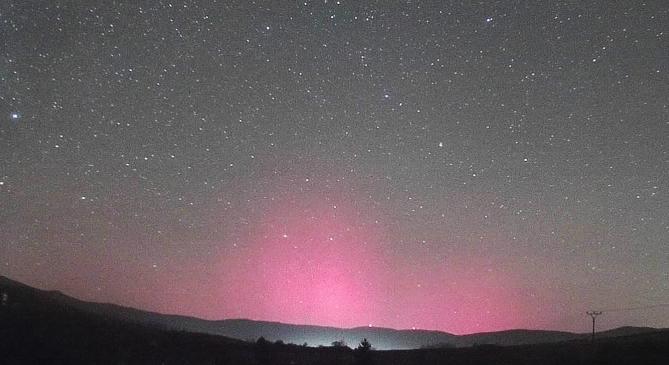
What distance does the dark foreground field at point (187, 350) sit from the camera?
2662 centimetres

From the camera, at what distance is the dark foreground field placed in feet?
87.4

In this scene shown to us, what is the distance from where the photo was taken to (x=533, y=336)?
14812cm

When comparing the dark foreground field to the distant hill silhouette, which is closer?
the dark foreground field

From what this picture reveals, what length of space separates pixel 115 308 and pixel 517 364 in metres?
120

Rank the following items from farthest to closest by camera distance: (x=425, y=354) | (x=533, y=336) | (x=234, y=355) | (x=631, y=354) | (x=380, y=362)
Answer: (x=533, y=336) → (x=425, y=354) → (x=380, y=362) → (x=234, y=355) → (x=631, y=354)

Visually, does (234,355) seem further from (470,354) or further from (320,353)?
(470,354)

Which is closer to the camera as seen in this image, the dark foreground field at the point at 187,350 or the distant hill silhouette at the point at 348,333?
the dark foreground field at the point at 187,350

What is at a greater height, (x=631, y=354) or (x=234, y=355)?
(x=631, y=354)

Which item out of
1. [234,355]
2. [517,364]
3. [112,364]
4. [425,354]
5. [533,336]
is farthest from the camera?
[533,336]

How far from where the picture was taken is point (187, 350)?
36375 millimetres

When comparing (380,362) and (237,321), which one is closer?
(380,362)

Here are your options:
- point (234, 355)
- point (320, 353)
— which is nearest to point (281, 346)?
point (320, 353)

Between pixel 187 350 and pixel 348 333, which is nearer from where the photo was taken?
pixel 187 350

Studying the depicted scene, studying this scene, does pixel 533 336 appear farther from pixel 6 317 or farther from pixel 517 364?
pixel 6 317
